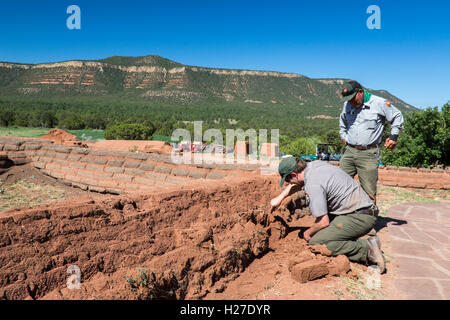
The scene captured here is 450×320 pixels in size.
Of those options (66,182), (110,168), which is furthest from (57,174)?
(110,168)

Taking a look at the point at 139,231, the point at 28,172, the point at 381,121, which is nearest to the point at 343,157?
the point at 381,121

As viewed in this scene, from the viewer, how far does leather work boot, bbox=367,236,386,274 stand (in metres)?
2.90

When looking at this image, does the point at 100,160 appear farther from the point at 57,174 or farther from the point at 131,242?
the point at 131,242

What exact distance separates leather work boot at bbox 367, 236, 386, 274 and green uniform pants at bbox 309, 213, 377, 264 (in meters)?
0.04

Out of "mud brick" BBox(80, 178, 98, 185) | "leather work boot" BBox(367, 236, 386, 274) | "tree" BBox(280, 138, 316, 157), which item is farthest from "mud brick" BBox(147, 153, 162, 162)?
"tree" BBox(280, 138, 316, 157)

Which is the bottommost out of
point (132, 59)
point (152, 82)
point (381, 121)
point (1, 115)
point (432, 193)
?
point (432, 193)

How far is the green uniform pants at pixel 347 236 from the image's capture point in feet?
9.91

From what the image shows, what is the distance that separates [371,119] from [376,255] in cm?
168

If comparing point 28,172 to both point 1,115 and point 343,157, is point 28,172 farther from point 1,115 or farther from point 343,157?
point 1,115

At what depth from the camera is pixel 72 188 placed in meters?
6.56

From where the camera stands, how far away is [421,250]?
11.6ft

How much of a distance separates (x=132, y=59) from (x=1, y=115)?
7317cm

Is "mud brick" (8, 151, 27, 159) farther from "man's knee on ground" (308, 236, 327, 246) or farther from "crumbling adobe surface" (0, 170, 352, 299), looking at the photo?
"man's knee on ground" (308, 236, 327, 246)

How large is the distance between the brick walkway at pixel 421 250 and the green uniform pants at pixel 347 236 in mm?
383
